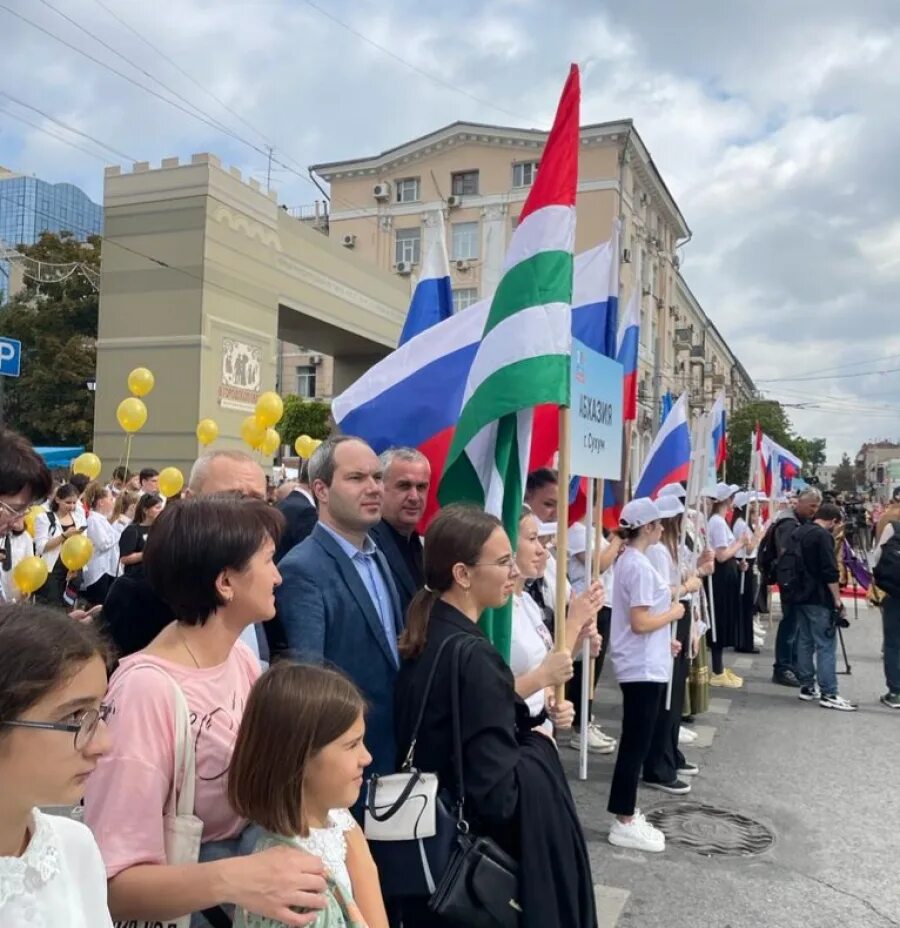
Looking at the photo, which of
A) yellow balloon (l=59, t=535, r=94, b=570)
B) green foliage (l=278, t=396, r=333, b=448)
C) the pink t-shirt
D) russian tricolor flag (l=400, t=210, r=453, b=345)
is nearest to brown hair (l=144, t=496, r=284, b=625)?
the pink t-shirt

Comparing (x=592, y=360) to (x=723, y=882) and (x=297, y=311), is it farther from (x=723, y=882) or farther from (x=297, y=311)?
(x=297, y=311)

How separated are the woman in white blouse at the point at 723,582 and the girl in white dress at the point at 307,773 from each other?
737cm

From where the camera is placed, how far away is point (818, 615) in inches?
297

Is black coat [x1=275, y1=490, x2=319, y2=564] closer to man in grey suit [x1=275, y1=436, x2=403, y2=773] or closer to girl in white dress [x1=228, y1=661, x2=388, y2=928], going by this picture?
man in grey suit [x1=275, y1=436, x2=403, y2=773]

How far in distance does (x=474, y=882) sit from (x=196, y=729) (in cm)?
95

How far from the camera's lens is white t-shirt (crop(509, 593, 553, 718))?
3.29 m

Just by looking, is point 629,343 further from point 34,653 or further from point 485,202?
point 485,202

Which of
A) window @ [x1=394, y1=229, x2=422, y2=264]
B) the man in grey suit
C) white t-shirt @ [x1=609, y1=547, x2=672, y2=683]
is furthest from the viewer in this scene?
window @ [x1=394, y1=229, x2=422, y2=264]

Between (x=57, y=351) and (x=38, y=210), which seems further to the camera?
(x=38, y=210)

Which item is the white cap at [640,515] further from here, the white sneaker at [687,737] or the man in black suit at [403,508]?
the white sneaker at [687,737]

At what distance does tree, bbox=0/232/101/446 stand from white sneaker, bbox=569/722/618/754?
29553 mm

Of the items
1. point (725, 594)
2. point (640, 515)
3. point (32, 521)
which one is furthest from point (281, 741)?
point (725, 594)

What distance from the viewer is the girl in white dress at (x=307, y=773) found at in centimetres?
165

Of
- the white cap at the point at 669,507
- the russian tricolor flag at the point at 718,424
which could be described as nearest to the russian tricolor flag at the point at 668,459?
the russian tricolor flag at the point at 718,424
